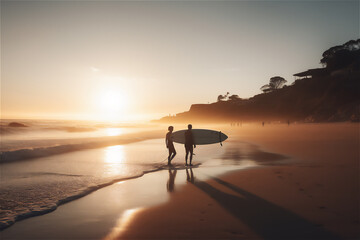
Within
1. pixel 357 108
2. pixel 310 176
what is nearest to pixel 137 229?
pixel 310 176

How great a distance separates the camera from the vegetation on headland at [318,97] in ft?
185

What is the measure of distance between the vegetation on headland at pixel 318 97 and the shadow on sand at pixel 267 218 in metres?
46.4

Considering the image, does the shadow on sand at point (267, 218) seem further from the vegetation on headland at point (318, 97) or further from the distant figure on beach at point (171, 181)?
the vegetation on headland at point (318, 97)

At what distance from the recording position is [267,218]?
4410 millimetres

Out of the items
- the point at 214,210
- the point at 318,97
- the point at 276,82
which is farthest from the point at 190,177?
the point at 276,82

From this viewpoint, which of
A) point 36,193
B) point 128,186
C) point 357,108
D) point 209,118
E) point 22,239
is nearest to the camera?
point 22,239

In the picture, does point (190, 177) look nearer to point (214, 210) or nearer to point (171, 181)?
point (171, 181)

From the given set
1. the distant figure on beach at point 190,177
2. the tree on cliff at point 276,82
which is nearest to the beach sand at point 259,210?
the distant figure on beach at point 190,177

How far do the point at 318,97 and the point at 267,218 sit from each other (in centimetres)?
8088

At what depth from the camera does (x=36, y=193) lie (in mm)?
6465

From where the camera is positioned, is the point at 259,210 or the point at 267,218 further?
the point at 259,210

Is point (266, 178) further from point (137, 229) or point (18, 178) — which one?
point (18, 178)

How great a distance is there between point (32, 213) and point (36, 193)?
1.76 m

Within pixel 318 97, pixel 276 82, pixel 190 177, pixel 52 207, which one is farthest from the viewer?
pixel 276 82
